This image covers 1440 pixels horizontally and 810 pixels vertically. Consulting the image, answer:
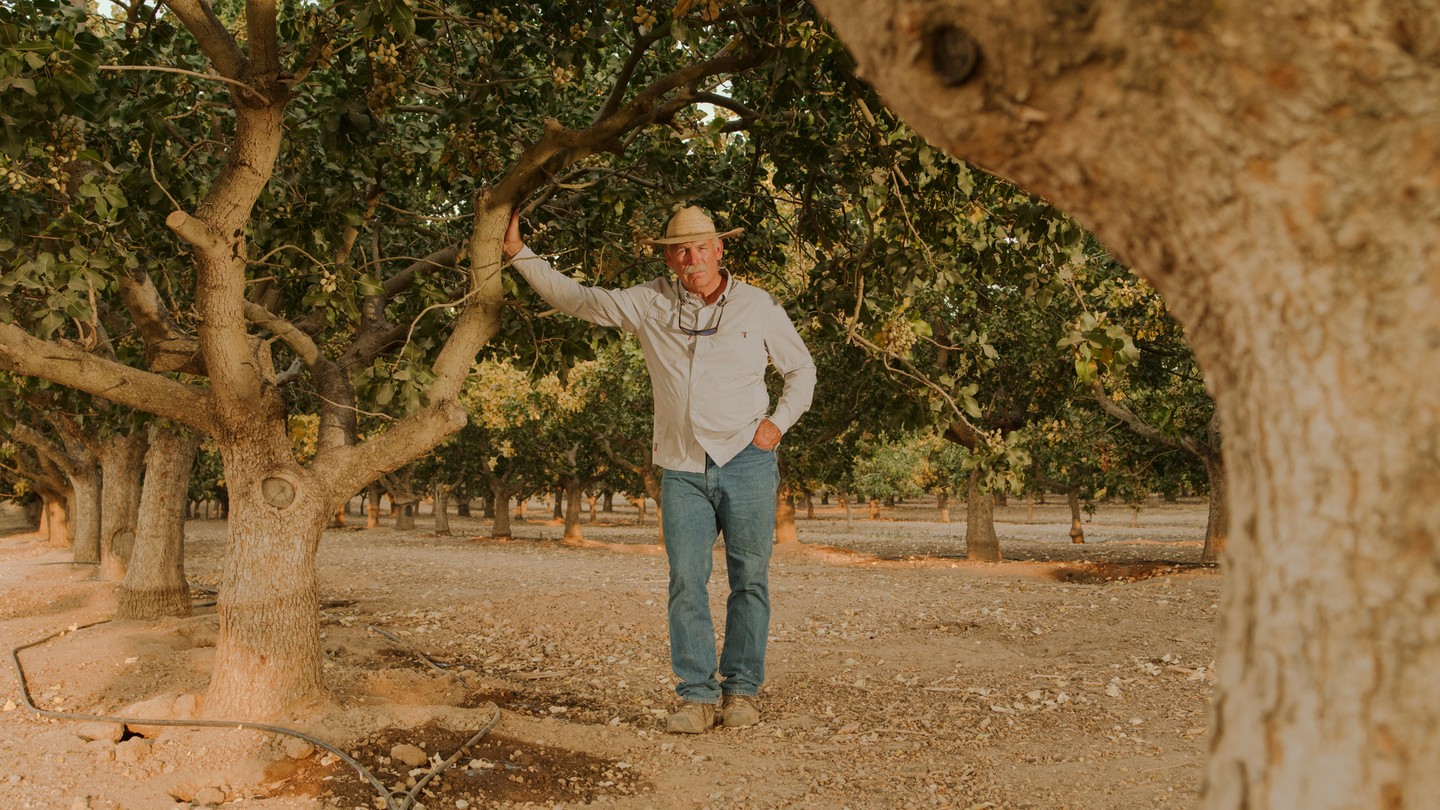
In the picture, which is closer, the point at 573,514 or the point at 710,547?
the point at 710,547

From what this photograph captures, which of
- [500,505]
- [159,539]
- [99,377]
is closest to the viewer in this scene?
[99,377]

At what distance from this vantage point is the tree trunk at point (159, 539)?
8.48m

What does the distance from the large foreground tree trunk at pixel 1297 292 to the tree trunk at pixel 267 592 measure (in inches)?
155

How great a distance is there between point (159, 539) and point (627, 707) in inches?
211

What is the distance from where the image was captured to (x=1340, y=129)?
50.5 inches

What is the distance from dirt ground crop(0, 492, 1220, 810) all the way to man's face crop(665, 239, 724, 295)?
6.44 feet

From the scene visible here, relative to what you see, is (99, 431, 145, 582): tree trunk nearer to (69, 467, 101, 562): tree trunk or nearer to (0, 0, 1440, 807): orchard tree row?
(0, 0, 1440, 807): orchard tree row

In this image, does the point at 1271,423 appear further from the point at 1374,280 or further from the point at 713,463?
the point at 713,463

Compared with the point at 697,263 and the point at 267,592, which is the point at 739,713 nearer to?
the point at 697,263

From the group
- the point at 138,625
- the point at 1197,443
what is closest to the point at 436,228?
the point at 138,625

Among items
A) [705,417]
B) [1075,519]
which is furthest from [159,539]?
[1075,519]

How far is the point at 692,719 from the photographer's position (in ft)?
14.7

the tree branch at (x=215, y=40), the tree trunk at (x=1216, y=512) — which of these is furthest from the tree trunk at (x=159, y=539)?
the tree trunk at (x=1216, y=512)

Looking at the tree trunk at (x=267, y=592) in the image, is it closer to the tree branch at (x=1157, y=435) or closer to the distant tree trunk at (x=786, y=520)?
the tree branch at (x=1157, y=435)
